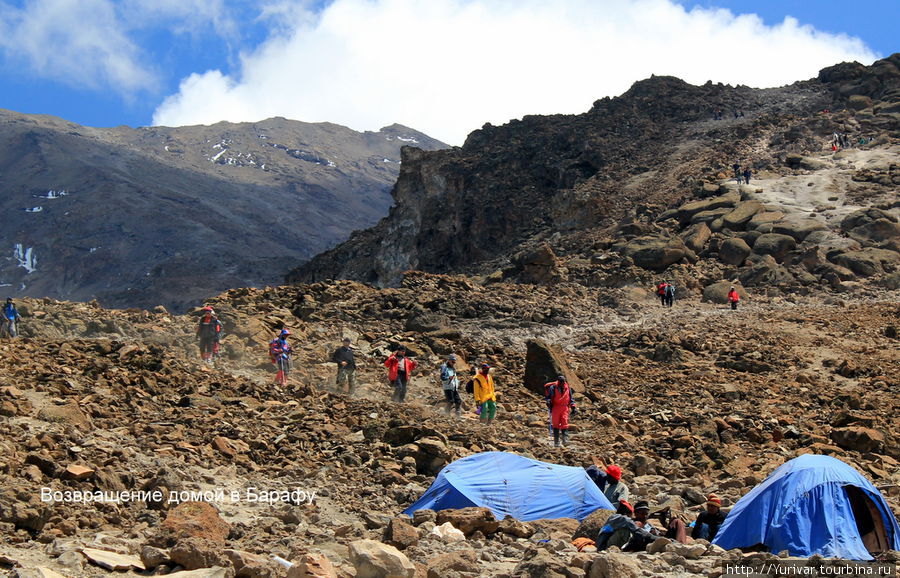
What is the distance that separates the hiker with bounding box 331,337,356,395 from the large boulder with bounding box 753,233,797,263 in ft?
61.3

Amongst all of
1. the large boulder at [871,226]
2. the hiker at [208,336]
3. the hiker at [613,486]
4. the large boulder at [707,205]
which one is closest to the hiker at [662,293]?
the large boulder at [871,226]

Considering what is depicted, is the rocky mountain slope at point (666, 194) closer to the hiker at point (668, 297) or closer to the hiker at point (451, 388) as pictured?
the hiker at point (668, 297)

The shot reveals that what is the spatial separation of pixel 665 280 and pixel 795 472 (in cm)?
2097

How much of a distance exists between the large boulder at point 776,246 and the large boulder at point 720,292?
326cm

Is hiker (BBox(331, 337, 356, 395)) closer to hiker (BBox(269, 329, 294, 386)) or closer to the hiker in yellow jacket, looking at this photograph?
hiker (BBox(269, 329, 294, 386))

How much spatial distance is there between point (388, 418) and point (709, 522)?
20.0ft

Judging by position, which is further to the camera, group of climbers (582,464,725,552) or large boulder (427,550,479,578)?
group of climbers (582,464,725,552)

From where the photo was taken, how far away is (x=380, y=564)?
22.9 ft

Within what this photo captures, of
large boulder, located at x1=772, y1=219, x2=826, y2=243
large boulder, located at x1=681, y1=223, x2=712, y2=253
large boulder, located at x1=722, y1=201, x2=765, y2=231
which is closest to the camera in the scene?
large boulder, located at x1=772, y1=219, x2=826, y2=243

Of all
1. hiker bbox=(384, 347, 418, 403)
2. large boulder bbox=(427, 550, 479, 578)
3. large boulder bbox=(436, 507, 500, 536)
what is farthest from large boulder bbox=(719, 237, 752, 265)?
large boulder bbox=(427, 550, 479, 578)

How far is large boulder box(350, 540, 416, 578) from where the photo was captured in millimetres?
6977

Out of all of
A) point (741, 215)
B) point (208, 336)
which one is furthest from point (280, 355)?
point (741, 215)

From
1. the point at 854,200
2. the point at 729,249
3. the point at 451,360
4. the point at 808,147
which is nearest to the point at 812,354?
the point at 451,360

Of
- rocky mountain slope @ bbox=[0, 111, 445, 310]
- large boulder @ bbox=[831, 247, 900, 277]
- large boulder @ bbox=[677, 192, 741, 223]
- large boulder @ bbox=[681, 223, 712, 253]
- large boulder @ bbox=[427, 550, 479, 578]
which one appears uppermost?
rocky mountain slope @ bbox=[0, 111, 445, 310]
